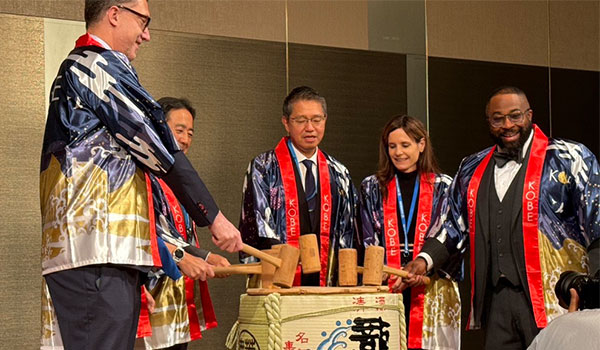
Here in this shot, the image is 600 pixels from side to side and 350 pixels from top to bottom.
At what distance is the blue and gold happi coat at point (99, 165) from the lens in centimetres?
255

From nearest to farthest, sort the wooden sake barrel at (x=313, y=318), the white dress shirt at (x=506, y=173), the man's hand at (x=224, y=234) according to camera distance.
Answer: the man's hand at (x=224, y=234), the wooden sake barrel at (x=313, y=318), the white dress shirt at (x=506, y=173)

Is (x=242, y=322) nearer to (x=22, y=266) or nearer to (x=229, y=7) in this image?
(x=22, y=266)

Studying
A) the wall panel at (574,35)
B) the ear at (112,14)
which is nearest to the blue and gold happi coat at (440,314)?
the ear at (112,14)

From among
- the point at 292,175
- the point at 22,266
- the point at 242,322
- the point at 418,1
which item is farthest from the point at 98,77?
the point at 418,1

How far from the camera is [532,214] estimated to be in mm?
3746

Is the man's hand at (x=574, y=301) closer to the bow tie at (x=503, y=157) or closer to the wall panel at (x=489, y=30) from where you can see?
the bow tie at (x=503, y=157)

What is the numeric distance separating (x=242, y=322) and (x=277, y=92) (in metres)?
2.67

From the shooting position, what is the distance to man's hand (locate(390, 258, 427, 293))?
12.9 feet

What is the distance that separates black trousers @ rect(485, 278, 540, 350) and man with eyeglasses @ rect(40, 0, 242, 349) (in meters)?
1.41

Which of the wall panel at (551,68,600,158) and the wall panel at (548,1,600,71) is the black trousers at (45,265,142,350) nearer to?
the wall panel at (551,68,600,158)

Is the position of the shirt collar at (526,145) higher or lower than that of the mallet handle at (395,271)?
higher

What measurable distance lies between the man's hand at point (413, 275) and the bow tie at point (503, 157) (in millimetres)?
505

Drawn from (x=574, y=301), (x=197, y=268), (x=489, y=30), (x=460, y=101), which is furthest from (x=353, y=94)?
(x=574, y=301)

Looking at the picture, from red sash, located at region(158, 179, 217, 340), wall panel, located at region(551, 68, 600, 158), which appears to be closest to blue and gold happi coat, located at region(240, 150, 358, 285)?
red sash, located at region(158, 179, 217, 340)
